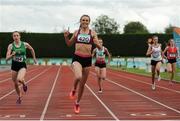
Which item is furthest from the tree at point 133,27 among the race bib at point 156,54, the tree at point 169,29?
the race bib at point 156,54

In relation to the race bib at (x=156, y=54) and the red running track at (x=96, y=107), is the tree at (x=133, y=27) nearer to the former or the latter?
the race bib at (x=156, y=54)

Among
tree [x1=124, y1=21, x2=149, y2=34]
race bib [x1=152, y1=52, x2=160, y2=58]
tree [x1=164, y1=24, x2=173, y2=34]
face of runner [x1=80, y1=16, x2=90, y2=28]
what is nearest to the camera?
face of runner [x1=80, y1=16, x2=90, y2=28]

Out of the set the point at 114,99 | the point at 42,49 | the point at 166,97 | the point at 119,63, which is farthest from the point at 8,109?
the point at 42,49

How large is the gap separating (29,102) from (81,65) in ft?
12.8

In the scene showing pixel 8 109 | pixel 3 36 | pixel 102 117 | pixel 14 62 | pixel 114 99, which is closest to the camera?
pixel 102 117

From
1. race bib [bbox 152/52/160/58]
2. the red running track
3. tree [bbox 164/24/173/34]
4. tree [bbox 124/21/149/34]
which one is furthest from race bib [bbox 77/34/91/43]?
tree [bbox 124/21/149/34]

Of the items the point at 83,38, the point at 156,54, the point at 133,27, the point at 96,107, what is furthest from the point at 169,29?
the point at 83,38

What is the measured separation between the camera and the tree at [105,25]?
418 feet

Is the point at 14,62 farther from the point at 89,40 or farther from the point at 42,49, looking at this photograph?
the point at 42,49

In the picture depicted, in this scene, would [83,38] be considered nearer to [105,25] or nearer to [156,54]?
[156,54]

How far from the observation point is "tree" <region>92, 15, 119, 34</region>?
5012 inches

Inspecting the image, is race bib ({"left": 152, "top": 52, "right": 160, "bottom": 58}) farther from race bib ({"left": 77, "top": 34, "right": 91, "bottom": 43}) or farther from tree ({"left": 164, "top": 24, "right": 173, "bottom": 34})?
tree ({"left": 164, "top": 24, "right": 173, "bottom": 34})

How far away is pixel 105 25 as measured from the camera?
129 m

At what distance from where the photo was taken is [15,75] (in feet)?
52.1
